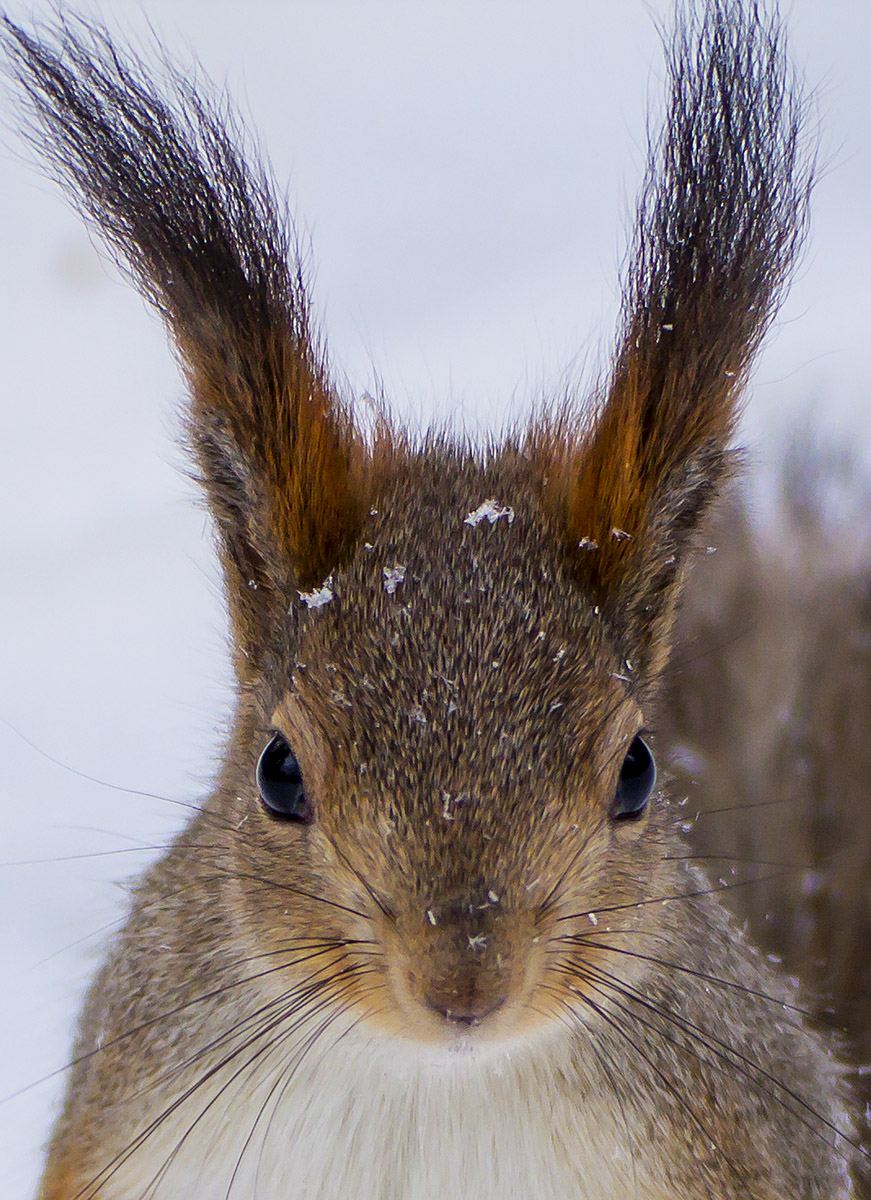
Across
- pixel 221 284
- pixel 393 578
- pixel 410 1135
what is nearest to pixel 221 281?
pixel 221 284

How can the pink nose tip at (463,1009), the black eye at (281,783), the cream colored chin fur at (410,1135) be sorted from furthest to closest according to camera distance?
the cream colored chin fur at (410,1135), the black eye at (281,783), the pink nose tip at (463,1009)

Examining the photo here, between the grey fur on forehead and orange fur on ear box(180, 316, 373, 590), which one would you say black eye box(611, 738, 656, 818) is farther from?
orange fur on ear box(180, 316, 373, 590)

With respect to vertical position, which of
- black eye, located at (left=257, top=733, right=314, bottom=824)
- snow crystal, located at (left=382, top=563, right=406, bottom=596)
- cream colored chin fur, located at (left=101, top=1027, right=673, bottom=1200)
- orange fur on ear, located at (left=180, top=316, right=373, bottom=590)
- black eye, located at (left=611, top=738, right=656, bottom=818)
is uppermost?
orange fur on ear, located at (left=180, top=316, right=373, bottom=590)

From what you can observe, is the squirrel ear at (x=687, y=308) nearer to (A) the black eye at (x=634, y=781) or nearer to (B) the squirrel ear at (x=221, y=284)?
(A) the black eye at (x=634, y=781)

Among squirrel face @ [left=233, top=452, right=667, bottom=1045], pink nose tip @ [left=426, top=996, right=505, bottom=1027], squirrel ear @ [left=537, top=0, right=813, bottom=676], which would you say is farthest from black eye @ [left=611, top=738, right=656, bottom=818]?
pink nose tip @ [left=426, top=996, right=505, bottom=1027]

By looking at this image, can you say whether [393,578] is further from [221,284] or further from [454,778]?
[221,284]

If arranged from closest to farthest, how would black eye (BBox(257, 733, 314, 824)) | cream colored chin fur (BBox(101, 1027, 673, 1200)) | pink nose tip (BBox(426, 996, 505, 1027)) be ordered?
1. pink nose tip (BBox(426, 996, 505, 1027))
2. black eye (BBox(257, 733, 314, 824))
3. cream colored chin fur (BBox(101, 1027, 673, 1200))

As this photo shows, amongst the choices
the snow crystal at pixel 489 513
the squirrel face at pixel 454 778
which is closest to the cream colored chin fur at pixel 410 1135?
the squirrel face at pixel 454 778
